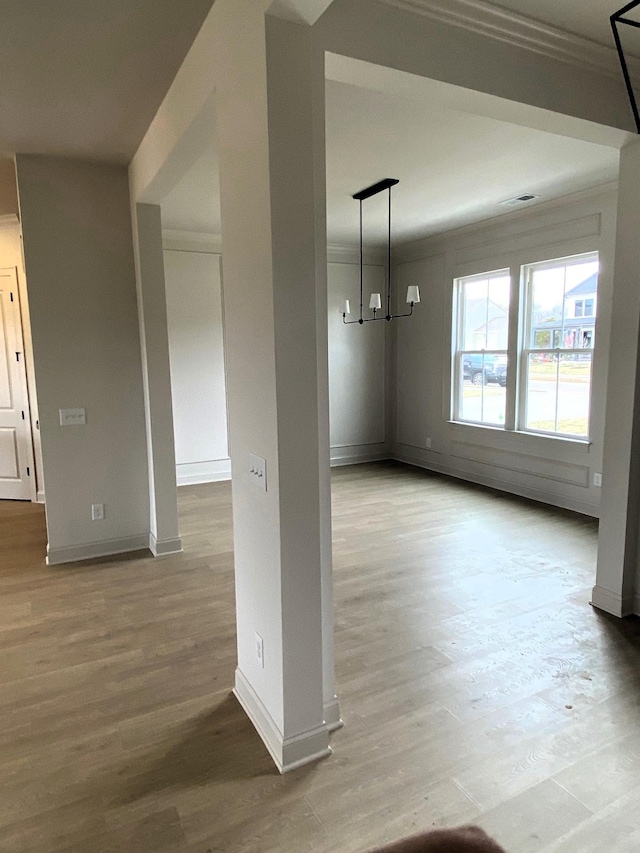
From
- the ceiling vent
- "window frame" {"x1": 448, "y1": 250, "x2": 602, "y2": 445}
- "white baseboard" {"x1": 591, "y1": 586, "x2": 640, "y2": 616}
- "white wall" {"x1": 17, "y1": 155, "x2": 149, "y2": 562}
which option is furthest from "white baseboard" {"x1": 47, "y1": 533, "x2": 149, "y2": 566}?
the ceiling vent

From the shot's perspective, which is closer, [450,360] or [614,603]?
[614,603]

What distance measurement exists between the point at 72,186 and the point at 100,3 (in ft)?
6.24

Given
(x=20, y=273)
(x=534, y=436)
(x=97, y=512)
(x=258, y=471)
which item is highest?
(x=20, y=273)

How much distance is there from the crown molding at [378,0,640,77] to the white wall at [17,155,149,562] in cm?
261

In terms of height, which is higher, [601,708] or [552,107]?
[552,107]

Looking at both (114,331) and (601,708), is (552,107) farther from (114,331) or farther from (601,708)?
(114,331)

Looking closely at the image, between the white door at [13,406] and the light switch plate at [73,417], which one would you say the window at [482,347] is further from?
the white door at [13,406]

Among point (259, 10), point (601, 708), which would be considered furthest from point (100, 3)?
point (601, 708)

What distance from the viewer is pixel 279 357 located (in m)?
1.71

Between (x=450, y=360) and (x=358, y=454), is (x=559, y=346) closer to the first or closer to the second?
(x=450, y=360)

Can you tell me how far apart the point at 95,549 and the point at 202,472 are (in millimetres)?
2330

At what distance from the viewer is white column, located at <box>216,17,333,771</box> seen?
5.46 feet

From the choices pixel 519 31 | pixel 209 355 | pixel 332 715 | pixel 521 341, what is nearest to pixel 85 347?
pixel 209 355

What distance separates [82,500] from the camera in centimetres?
388
